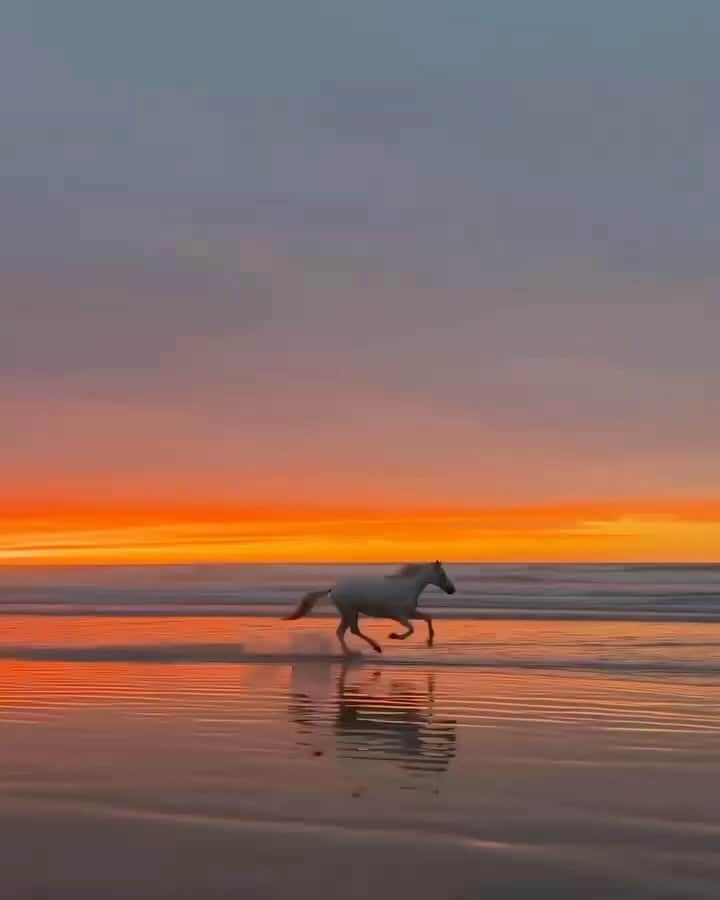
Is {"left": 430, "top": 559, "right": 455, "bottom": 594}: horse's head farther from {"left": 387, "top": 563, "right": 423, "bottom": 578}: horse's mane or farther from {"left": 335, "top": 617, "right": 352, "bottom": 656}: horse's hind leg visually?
{"left": 335, "top": 617, "right": 352, "bottom": 656}: horse's hind leg

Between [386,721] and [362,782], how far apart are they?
270cm

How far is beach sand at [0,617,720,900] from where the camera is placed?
17.4 feet

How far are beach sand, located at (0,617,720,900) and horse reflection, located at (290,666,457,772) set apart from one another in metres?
0.03

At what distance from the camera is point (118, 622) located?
81.0ft

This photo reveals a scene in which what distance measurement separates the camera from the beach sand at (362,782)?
531 cm

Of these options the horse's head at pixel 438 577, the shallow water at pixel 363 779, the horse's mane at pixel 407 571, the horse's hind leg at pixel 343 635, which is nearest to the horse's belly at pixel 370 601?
the horse's hind leg at pixel 343 635

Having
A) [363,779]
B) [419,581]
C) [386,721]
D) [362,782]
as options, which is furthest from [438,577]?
[362,782]

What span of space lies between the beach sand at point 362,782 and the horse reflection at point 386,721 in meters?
0.03

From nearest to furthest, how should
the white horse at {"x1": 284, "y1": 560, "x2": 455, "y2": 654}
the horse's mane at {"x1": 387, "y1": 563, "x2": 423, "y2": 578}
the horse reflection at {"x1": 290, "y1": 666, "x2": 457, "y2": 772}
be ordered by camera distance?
the horse reflection at {"x1": 290, "y1": 666, "x2": 457, "y2": 772} → the white horse at {"x1": 284, "y1": 560, "x2": 455, "y2": 654} → the horse's mane at {"x1": 387, "y1": 563, "x2": 423, "y2": 578}

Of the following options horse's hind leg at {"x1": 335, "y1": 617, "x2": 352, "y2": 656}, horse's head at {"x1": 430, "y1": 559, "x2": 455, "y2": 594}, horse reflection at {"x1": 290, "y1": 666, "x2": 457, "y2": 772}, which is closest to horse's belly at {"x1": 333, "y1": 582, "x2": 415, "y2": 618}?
horse's hind leg at {"x1": 335, "y1": 617, "x2": 352, "y2": 656}

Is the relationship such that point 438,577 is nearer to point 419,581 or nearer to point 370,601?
point 419,581

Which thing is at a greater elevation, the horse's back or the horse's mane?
the horse's mane

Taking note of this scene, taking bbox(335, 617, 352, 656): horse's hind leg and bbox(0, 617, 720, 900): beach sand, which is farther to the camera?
bbox(335, 617, 352, 656): horse's hind leg

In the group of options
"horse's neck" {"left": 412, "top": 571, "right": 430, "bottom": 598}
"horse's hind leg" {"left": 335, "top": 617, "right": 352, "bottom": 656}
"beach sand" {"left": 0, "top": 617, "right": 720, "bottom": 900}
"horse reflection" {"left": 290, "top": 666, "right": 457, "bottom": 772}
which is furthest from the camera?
"horse's neck" {"left": 412, "top": 571, "right": 430, "bottom": 598}
